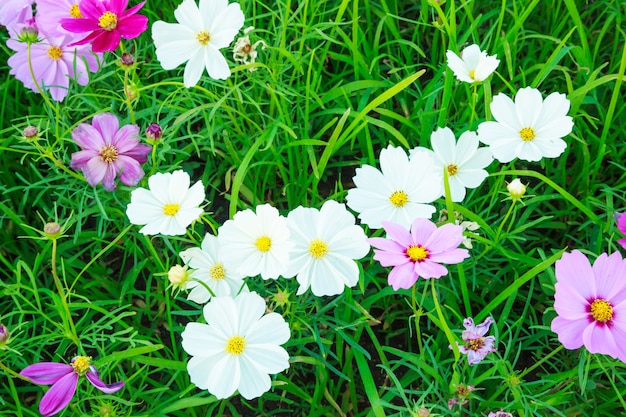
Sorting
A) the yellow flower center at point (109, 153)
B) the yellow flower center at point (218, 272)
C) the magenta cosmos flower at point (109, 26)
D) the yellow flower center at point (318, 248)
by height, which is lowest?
the yellow flower center at point (218, 272)

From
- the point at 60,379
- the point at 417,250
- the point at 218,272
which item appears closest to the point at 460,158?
the point at 417,250

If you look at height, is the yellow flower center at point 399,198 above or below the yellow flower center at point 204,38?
below

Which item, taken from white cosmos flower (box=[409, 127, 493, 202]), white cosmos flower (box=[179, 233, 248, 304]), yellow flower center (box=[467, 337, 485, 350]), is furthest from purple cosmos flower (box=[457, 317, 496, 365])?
white cosmos flower (box=[179, 233, 248, 304])

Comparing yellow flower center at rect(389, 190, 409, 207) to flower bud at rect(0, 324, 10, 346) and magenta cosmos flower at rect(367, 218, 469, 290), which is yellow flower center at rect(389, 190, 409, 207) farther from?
flower bud at rect(0, 324, 10, 346)

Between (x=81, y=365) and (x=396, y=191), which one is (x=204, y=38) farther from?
(x=81, y=365)

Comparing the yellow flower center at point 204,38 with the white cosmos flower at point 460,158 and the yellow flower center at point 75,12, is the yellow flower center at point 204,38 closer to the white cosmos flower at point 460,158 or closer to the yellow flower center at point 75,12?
the yellow flower center at point 75,12

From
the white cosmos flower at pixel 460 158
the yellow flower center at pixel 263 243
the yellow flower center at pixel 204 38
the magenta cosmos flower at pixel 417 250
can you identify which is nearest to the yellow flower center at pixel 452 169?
the white cosmos flower at pixel 460 158
